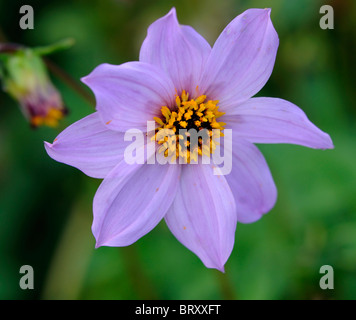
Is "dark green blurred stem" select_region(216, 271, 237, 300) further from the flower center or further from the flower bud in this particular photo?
the flower bud

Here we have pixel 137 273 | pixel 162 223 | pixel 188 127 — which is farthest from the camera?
pixel 162 223

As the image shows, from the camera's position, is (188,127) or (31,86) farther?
(31,86)

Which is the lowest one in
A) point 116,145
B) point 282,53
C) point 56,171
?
point 116,145

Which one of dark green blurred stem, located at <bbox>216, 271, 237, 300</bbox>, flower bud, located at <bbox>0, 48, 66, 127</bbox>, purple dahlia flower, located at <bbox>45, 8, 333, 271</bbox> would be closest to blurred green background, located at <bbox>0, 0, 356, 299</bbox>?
dark green blurred stem, located at <bbox>216, 271, 237, 300</bbox>

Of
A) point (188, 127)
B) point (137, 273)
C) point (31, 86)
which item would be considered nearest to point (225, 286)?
point (137, 273)

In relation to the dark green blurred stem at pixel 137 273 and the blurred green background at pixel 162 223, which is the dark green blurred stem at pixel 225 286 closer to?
the blurred green background at pixel 162 223

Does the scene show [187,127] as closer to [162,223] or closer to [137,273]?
[137,273]

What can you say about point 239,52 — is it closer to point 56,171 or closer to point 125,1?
point 125,1

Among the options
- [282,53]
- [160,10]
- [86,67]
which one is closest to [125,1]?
[160,10]
